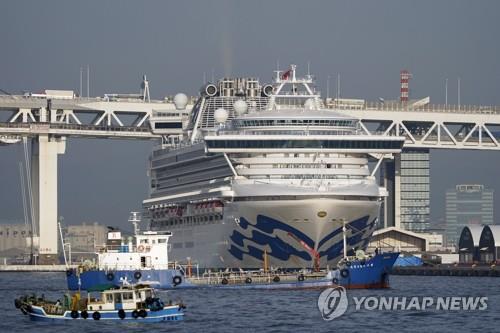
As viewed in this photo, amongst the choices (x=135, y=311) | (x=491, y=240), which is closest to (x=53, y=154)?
(x=491, y=240)

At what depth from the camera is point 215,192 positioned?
95250 millimetres

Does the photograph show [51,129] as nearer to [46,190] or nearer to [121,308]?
[46,190]

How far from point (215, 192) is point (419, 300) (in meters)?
23.2

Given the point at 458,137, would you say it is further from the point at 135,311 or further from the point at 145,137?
the point at 135,311

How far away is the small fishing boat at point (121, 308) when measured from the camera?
62656mm

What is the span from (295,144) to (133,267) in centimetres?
1257

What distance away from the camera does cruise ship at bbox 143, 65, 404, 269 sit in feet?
293

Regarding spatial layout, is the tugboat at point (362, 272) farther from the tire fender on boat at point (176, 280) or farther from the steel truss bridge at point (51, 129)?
the steel truss bridge at point (51, 129)

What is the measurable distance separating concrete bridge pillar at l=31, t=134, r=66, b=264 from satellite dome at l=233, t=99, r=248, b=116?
2680 centimetres

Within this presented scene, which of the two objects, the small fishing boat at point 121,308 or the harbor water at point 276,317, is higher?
the small fishing boat at point 121,308

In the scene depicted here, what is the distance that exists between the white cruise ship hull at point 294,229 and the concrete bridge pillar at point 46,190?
41.3 m

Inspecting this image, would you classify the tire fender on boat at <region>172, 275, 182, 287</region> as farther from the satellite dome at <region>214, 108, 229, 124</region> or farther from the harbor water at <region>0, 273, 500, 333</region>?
the satellite dome at <region>214, 108, 229, 124</region>

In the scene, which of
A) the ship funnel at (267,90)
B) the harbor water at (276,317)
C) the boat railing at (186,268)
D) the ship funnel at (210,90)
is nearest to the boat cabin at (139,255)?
the boat railing at (186,268)

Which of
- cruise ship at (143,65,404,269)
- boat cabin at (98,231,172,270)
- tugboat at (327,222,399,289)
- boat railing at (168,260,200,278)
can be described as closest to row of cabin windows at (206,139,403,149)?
cruise ship at (143,65,404,269)
